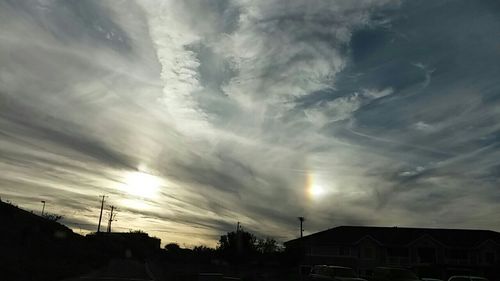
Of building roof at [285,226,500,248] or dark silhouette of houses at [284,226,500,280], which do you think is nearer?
dark silhouette of houses at [284,226,500,280]

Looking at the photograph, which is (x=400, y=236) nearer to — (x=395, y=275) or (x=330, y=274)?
(x=330, y=274)

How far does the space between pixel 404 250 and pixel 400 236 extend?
2.62 metres

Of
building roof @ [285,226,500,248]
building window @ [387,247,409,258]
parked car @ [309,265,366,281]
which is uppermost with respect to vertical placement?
building roof @ [285,226,500,248]

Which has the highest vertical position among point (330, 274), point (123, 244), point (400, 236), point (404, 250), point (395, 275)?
point (400, 236)

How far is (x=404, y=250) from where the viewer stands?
6162 cm

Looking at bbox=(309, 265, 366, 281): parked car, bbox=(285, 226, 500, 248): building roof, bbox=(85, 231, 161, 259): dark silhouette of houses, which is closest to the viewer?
bbox=(309, 265, 366, 281): parked car

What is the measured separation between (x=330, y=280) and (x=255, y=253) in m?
53.8

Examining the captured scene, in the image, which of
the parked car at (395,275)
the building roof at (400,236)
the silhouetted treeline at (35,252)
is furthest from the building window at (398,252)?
the silhouetted treeline at (35,252)

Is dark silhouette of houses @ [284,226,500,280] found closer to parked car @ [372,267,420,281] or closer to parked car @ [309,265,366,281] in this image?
parked car @ [309,265,366,281]

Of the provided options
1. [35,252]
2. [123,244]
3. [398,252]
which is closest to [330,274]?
[35,252]

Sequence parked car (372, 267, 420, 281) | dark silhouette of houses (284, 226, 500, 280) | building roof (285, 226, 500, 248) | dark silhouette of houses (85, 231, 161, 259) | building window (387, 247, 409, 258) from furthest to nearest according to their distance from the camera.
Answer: dark silhouette of houses (85, 231, 161, 259) < building window (387, 247, 409, 258) < building roof (285, 226, 500, 248) < dark silhouette of houses (284, 226, 500, 280) < parked car (372, 267, 420, 281)

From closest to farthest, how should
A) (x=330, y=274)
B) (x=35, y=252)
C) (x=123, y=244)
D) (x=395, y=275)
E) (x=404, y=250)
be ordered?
(x=395, y=275)
(x=330, y=274)
(x=35, y=252)
(x=404, y=250)
(x=123, y=244)

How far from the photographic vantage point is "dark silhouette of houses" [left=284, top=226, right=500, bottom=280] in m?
59.8

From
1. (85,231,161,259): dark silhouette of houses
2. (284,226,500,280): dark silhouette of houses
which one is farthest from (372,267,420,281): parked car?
(85,231,161,259): dark silhouette of houses
